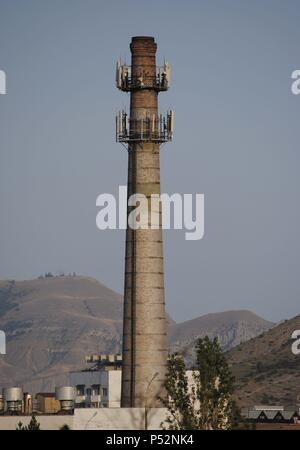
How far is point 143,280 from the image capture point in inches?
4321

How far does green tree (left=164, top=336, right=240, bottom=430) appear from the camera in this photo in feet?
301

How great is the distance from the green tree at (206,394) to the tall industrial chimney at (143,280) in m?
13.6

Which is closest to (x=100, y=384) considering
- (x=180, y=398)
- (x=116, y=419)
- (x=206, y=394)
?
(x=116, y=419)

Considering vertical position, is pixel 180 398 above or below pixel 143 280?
below

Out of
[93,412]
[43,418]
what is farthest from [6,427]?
[93,412]

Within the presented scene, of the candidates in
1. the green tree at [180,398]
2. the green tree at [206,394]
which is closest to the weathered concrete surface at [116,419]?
the green tree at [180,398]

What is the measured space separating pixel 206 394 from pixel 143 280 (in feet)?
61.9

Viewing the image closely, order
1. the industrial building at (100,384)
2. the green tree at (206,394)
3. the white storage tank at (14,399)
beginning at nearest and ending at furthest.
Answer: the green tree at (206,394) → the white storage tank at (14,399) → the industrial building at (100,384)

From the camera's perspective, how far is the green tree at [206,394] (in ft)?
301

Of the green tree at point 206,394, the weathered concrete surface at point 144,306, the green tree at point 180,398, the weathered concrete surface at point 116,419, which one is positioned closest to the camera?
the green tree at point 206,394

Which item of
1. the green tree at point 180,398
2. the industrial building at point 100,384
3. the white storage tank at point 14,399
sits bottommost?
the green tree at point 180,398

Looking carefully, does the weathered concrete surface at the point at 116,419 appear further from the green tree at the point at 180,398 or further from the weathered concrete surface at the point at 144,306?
the green tree at the point at 180,398

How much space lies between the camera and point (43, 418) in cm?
11950

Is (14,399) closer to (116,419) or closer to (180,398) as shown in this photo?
(116,419)
